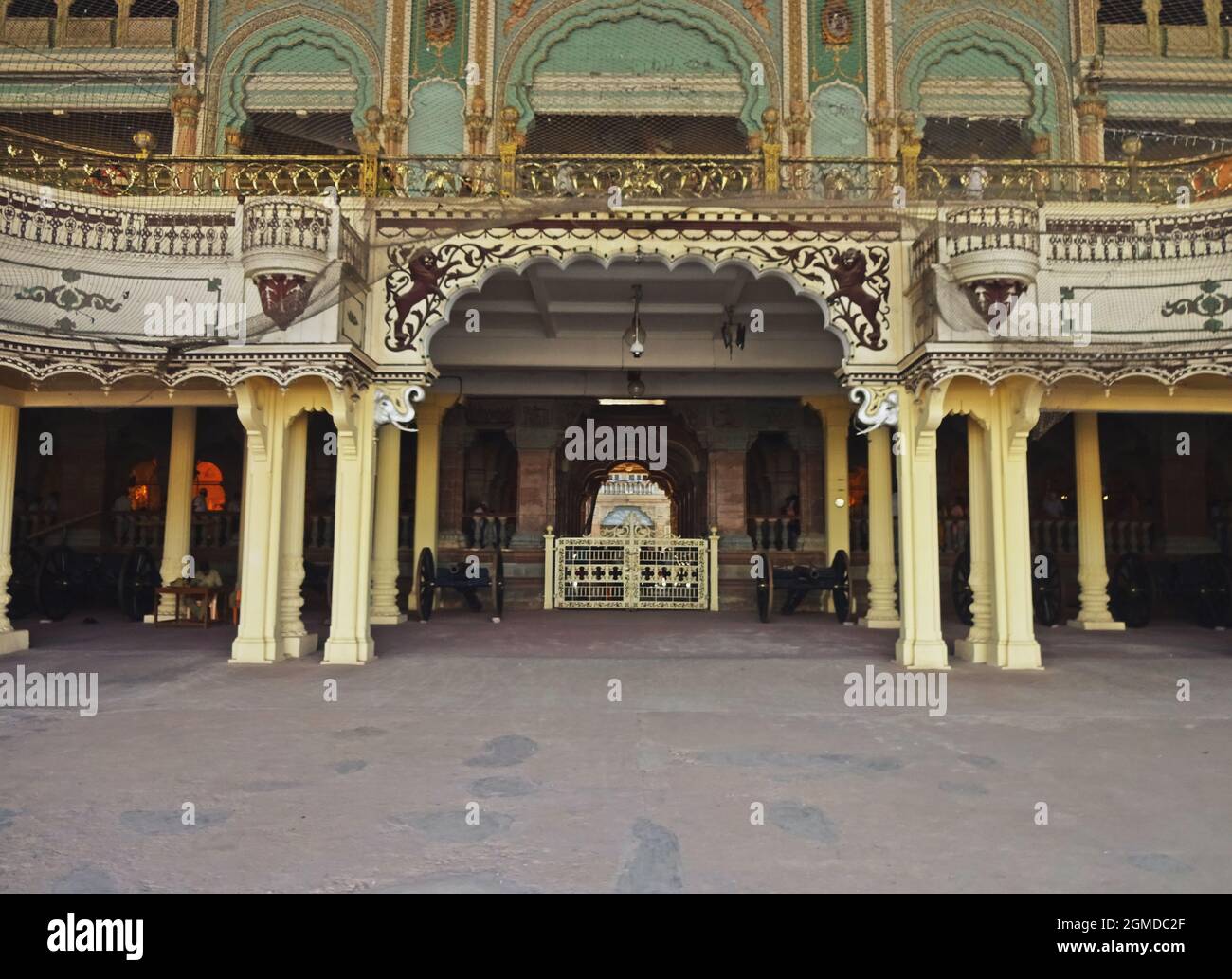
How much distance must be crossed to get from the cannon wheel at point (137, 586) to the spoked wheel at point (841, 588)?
1024cm

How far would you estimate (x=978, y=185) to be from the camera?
27.1 feet

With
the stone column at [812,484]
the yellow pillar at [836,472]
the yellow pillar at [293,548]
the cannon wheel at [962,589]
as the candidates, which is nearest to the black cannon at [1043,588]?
the cannon wheel at [962,589]

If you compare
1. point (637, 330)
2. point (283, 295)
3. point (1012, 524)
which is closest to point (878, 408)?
point (1012, 524)

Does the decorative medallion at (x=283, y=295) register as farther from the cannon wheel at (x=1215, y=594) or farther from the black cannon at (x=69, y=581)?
the cannon wheel at (x=1215, y=594)

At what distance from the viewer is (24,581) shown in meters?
13.6

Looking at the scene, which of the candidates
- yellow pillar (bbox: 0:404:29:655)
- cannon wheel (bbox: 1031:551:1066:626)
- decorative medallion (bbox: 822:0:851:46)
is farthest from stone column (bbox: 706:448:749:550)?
yellow pillar (bbox: 0:404:29:655)

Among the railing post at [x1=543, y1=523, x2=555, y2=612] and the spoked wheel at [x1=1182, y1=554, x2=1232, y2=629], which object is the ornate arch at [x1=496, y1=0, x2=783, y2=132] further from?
the spoked wheel at [x1=1182, y1=554, x2=1232, y2=629]

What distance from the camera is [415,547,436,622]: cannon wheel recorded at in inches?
521

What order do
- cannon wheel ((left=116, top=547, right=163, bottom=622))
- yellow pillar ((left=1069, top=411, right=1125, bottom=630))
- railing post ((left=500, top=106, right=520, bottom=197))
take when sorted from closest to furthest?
railing post ((left=500, top=106, right=520, bottom=197)) < yellow pillar ((left=1069, top=411, right=1125, bottom=630)) < cannon wheel ((left=116, top=547, right=163, bottom=622))

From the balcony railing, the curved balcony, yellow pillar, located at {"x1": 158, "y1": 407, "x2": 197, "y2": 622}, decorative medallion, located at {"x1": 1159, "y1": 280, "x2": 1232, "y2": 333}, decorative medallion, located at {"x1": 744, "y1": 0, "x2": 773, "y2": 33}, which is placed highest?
decorative medallion, located at {"x1": 744, "y1": 0, "x2": 773, "y2": 33}

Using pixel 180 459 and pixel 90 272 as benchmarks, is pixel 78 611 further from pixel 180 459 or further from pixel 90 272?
pixel 90 272

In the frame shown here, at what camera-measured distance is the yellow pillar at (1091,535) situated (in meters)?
12.3

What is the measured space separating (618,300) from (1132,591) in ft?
30.2

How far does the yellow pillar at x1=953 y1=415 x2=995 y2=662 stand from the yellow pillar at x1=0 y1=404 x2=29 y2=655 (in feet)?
32.8
